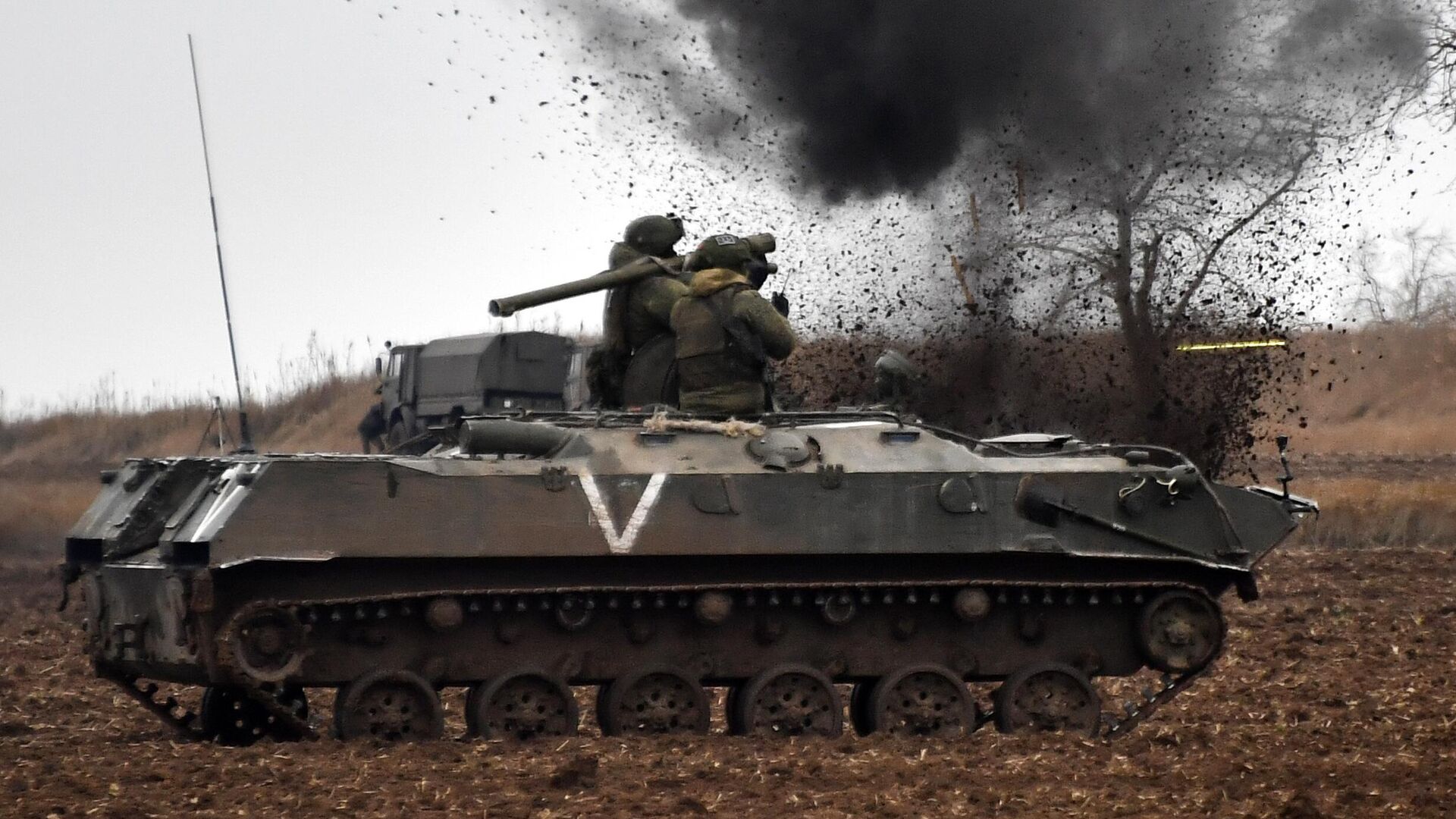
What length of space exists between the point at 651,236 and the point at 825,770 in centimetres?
588

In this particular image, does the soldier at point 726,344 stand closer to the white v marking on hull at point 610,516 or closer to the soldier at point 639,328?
the soldier at point 639,328

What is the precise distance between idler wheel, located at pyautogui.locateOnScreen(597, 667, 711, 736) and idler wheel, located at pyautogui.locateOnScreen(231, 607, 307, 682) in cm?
215

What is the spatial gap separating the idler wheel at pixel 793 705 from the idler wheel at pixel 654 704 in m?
0.35

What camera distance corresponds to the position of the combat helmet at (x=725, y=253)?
55.2 feet

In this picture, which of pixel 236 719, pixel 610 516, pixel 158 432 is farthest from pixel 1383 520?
pixel 158 432

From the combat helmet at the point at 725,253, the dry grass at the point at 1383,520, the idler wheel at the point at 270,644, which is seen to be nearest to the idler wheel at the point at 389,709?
the idler wheel at the point at 270,644

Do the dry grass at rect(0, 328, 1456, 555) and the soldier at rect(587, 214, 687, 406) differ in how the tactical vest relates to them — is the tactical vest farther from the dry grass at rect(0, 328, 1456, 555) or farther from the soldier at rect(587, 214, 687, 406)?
the dry grass at rect(0, 328, 1456, 555)

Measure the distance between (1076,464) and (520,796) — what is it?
5.04 m

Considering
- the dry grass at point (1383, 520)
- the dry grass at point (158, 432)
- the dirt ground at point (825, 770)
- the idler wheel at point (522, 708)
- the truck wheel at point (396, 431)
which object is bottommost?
the dirt ground at point (825, 770)

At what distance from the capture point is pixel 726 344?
53.3ft

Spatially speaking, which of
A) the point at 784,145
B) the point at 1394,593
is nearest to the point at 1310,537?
the point at 1394,593

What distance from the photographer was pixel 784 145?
1942 centimetres

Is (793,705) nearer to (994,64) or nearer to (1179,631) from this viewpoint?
(1179,631)

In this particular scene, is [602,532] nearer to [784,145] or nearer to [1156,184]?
[784,145]
